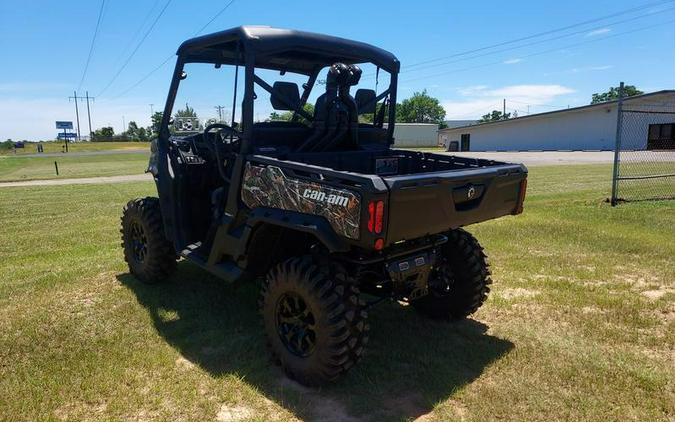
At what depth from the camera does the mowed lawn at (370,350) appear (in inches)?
123

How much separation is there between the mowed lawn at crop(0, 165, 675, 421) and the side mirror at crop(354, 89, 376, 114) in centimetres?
186

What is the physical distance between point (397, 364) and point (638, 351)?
1.81 metres

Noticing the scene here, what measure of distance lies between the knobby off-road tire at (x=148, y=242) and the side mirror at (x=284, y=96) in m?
1.77

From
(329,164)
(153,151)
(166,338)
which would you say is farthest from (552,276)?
(153,151)

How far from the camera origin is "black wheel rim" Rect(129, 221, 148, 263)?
5.29 m

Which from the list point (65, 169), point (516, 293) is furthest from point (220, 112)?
point (65, 169)

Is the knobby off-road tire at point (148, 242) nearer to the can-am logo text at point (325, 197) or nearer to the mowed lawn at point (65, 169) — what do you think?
the can-am logo text at point (325, 197)

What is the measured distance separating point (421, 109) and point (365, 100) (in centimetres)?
10070

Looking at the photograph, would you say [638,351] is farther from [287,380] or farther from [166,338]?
[166,338]

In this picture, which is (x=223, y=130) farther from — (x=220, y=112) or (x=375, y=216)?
(x=375, y=216)

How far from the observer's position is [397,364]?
3674 millimetres

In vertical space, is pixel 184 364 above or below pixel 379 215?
below

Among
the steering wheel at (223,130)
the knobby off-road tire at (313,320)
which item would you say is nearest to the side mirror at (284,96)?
the steering wheel at (223,130)

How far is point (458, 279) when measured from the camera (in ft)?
14.1
